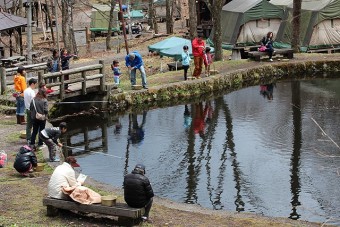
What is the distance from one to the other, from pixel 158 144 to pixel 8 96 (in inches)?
255

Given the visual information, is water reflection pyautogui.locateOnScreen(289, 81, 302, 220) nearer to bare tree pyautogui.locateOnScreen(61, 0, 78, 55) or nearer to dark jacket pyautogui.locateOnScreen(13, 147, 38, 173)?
dark jacket pyautogui.locateOnScreen(13, 147, 38, 173)

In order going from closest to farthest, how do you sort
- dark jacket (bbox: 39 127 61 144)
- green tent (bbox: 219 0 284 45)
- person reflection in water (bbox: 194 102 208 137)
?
dark jacket (bbox: 39 127 61 144) < person reflection in water (bbox: 194 102 208 137) < green tent (bbox: 219 0 284 45)

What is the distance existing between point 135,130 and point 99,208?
10.3 meters

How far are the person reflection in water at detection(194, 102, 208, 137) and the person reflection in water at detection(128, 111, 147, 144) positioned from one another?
1.80 m

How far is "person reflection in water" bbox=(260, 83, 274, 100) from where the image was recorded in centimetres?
2662

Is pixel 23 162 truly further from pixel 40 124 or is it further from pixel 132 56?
pixel 132 56

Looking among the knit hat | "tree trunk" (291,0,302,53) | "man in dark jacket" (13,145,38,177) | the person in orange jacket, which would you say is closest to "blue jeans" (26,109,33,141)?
"man in dark jacket" (13,145,38,177)

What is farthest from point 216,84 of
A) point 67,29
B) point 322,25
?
point 67,29

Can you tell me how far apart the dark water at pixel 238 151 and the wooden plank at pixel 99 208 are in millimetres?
3160

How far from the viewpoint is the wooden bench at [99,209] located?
11623 millimetres

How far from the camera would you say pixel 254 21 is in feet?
123

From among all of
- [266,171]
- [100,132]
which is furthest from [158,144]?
[266,171]

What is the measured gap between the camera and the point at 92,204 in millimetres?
11930

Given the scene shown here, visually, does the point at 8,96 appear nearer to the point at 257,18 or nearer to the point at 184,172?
the point at 184,172
